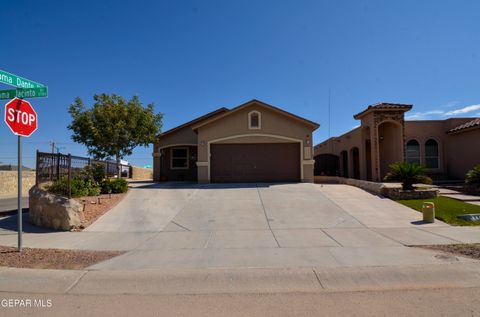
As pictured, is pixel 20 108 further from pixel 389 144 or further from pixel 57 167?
pixel 389 144

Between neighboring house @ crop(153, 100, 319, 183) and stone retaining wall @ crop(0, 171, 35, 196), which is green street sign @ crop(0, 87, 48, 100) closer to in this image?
neighboring house @ crop(153, 100, 319, 183)

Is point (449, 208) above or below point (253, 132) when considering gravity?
below

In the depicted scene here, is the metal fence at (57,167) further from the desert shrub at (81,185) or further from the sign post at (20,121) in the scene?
the sign post at (20,121)

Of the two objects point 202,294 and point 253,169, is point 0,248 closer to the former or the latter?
point 202,294

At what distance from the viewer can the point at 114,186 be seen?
1418 centimetres

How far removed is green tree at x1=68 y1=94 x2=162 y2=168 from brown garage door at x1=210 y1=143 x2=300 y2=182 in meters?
4.25

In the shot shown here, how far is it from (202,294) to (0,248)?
561 cm

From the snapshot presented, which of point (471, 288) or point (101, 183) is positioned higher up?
point (101, 183)

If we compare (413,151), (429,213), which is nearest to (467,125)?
(413,151)

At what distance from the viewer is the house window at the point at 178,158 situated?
22969 millimetres

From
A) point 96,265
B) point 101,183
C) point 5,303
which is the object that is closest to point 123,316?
point 5,303

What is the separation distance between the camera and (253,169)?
18.2 m

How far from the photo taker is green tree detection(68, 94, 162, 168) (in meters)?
16.6

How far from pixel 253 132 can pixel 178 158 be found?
743 cm
